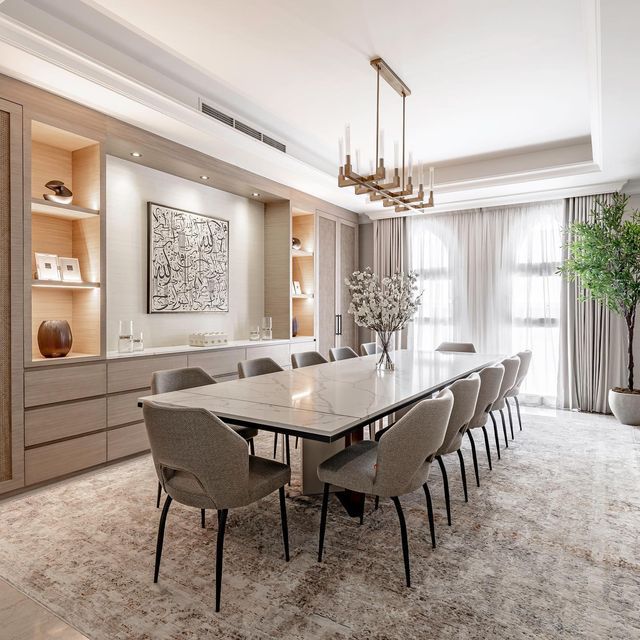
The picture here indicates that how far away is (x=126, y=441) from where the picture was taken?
12.0 feet

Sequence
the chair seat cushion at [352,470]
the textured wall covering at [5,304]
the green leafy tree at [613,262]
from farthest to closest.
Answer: the green leafy tree at [613,262] < the textured wall covering at [5,304] < the chair seat cushion at [352,470]

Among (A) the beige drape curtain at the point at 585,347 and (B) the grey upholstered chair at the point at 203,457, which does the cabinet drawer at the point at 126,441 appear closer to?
(B) the grey upholstered chair at the point at 203,457

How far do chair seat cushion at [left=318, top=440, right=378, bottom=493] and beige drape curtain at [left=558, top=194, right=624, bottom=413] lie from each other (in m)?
4.28

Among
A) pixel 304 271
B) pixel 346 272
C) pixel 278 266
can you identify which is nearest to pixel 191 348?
pixel 278 266

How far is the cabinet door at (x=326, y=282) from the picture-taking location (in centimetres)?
632

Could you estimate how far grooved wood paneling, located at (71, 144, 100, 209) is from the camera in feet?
11.6

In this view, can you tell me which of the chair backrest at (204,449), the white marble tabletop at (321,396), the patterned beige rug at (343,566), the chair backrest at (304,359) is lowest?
the patterned beige rug at (343,566)

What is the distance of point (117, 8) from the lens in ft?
8.96

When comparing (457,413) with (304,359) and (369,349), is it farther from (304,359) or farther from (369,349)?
(369,349)

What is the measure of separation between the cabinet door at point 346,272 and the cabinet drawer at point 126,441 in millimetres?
3593

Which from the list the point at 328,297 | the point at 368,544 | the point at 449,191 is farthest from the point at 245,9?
the point at 328,297

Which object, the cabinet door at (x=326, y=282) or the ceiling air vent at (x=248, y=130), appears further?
the cabinet door at (x=326, y=282)

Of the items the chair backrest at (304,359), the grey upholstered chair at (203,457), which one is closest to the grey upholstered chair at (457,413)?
the grey upholstered chair at (203,457)

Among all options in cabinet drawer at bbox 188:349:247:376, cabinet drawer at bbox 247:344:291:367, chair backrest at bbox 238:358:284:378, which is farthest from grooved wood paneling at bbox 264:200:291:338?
chair backrest at bbox 238:358:284:378
